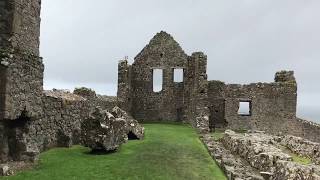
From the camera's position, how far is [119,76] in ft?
119

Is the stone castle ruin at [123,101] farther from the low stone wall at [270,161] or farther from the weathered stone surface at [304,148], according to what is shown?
the weathered stone surface at [304,148]

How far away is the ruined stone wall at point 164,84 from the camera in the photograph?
37.7 m

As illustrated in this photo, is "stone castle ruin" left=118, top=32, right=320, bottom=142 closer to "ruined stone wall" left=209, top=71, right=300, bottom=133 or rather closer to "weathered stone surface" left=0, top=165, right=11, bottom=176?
"ruined stone wall" left=209, top=71, right=300, bottom=133

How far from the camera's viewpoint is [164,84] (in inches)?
1489

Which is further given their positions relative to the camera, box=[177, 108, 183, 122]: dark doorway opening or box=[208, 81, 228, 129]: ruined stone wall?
box=[208, 81, 228, 129]: ruined stone wall

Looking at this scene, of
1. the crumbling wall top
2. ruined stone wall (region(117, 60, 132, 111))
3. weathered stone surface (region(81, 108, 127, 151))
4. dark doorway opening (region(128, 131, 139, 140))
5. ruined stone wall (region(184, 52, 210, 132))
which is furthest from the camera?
the crumbling wall top

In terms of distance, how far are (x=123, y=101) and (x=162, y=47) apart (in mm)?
5026

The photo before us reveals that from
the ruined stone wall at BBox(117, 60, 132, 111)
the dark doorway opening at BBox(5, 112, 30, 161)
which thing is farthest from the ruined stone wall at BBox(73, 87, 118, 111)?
the dark doorway opening at BBox(5, 112, 30, 161)

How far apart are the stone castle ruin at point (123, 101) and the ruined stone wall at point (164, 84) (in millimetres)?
68

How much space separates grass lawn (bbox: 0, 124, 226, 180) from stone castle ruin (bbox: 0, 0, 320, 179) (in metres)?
0.62

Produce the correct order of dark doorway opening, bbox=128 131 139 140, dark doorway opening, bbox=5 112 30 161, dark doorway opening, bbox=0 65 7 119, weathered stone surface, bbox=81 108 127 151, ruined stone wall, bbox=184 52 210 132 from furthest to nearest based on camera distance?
ruined stone wall, bbox=184 52 210 132, dark doorway opening, bbox=128 131 139 140, weathered stone surface, bbox=81 108 127 151, dark doorway opening, bbox=5 112 30 161, dark doorway opening, bbox=0 65 7 119

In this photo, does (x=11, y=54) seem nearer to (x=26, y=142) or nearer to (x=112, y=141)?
(x=26, y=142)

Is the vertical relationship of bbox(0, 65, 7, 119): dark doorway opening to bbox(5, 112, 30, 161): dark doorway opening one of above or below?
above

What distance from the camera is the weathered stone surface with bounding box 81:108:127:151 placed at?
18.9m
